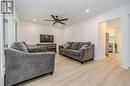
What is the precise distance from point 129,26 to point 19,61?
12.1ft

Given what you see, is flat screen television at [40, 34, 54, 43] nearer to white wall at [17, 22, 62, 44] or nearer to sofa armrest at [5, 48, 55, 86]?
white wall at [17, 22, 62, 44]

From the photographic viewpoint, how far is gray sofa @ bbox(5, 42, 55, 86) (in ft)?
6.89

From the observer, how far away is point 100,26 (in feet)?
17.9

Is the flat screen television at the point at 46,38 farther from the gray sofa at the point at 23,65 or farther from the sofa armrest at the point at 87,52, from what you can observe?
the gray sofa at the point at 23,65

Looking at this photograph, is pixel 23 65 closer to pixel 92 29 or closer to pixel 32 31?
pixel 92 29

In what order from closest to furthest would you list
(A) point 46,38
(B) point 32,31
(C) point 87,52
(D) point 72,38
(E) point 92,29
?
(C) point 87,52 → (E) point 92,29 → (B) point 32,31 → (D) point 72,38 → (A) point 46,38

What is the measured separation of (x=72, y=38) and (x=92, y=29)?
229 cm

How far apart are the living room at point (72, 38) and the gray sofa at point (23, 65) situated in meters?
0.02

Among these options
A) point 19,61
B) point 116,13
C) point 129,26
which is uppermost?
point 116,13

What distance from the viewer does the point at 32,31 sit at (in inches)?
298

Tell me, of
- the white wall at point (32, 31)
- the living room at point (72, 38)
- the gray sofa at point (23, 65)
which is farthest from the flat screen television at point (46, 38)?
the gray sofa at point (23, 65)

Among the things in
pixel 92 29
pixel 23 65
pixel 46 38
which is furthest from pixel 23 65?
pixel 46 38

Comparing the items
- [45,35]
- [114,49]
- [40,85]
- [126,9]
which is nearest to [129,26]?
[126,9]

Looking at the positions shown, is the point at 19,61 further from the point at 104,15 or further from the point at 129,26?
the point at 104,15
